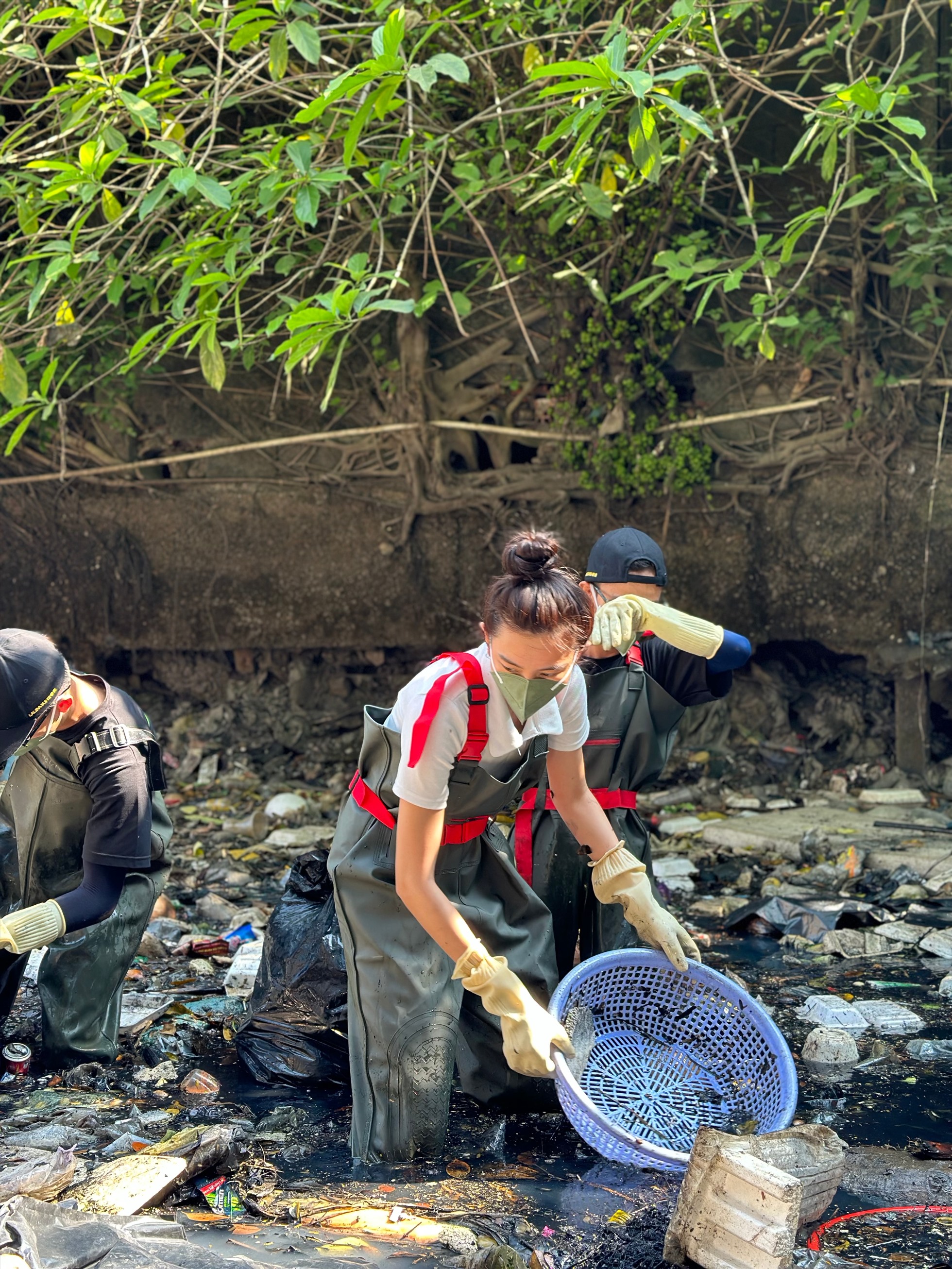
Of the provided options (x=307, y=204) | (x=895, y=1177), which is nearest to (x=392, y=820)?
(x=895, y=1177)

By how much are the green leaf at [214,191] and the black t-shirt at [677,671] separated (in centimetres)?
181

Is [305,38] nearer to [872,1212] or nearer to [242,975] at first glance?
[242,975]

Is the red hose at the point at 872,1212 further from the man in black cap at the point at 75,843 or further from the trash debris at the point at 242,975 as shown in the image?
the trash debris at the point at 242,975

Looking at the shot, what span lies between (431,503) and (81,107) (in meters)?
2.66

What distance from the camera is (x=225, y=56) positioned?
4.29m

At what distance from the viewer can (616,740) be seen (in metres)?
2.97

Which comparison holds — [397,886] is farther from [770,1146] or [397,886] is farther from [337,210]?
[337,210]

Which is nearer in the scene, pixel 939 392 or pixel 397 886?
pixel 397 886

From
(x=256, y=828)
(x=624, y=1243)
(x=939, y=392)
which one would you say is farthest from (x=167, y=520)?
(x=624, y=1243)

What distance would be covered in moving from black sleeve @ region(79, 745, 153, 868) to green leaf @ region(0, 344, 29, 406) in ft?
7.10

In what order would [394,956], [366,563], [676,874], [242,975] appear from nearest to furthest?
1. [394,956]
2. [242,975]
3. [676,874]
4. [366,563]

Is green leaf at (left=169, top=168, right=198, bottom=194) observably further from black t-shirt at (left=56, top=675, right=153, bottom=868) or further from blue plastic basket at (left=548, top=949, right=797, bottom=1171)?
blue plastic basket at (left=548, top=949, right=797, bottom=1171)

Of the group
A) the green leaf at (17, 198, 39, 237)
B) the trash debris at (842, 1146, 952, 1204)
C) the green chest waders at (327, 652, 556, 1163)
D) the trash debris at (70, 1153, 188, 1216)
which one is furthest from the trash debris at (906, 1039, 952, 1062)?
the green leaf at (17, 198, 39, 237)

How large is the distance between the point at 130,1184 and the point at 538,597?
134 cm
